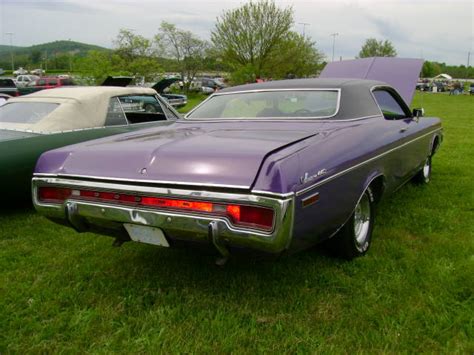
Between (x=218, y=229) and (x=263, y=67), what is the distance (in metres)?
30.1

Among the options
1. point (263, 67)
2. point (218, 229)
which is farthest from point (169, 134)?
point (263, 67)

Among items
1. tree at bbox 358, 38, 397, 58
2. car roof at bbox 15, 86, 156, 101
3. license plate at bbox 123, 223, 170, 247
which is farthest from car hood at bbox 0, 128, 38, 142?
tree at bbox 358, 38, 397, 58

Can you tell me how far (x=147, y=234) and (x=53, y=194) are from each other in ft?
2.41

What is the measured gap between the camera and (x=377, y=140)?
3219 millimetres

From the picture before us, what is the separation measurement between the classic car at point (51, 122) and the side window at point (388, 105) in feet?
9.03

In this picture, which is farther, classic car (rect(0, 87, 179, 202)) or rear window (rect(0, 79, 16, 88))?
rear window (rect(0, 79, 16, 88))

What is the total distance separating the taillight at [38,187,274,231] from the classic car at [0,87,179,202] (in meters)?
1.70

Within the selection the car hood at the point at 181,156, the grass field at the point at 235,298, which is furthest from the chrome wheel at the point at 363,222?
the car hood at the point at 181,156

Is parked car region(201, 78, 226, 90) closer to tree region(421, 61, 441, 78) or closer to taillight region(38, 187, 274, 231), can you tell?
taillight region(38, 187, 274, 231)

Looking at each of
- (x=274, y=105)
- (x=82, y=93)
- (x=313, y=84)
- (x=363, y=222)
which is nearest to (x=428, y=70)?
(x=82, y=93)

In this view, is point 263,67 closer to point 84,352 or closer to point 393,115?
point 393,115

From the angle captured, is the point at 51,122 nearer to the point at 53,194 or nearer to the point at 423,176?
the point at 53,194

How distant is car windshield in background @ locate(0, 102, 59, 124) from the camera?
4.66 m

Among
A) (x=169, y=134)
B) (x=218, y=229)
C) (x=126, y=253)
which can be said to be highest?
(x=169, y=134)
